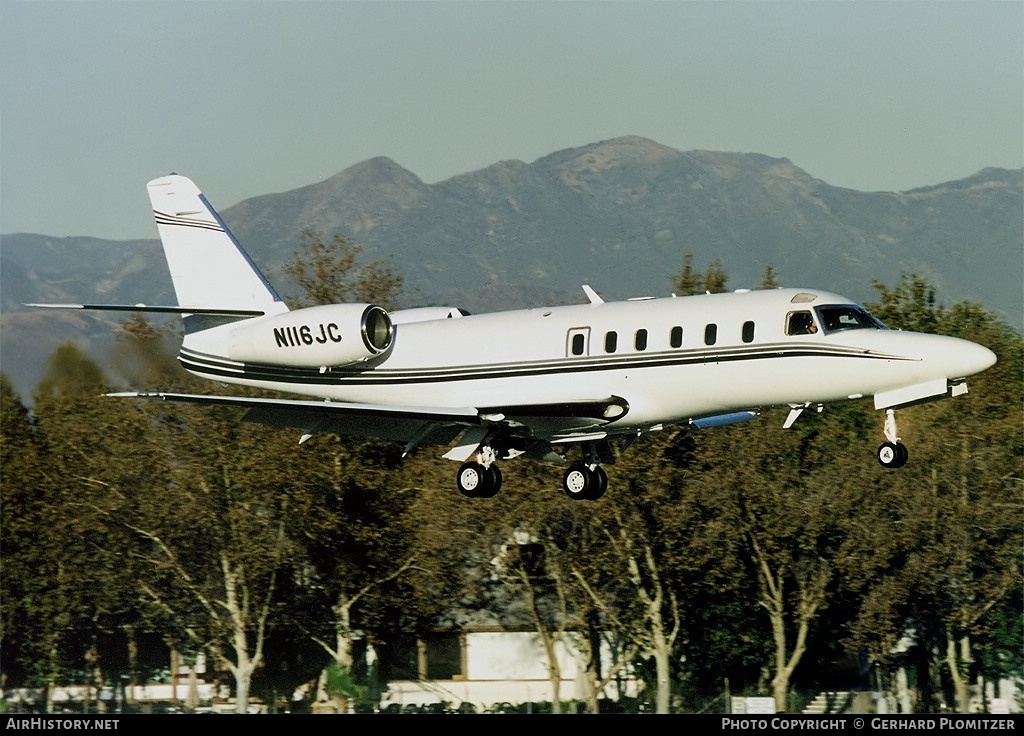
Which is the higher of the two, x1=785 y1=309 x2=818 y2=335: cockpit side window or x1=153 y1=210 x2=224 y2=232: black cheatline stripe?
x1=153 y1=210 x2=224 y2=232: black cheatline stripe

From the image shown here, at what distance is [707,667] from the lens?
49500 millimetres

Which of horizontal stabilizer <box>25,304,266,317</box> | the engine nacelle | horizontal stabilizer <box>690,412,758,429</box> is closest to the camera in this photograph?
horizontal stabilizer <box>690,412,758,429</box>

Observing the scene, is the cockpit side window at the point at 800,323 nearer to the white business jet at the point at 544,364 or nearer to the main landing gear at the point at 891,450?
the white business jet at the point at 544,364

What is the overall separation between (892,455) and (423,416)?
7994 mm

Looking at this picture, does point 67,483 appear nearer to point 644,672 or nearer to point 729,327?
point 644,672

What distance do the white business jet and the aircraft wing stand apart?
38 millimetres

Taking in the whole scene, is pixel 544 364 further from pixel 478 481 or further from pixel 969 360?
pixel 969 360

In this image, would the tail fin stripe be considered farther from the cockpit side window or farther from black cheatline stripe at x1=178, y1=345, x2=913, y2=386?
the cockpit side window

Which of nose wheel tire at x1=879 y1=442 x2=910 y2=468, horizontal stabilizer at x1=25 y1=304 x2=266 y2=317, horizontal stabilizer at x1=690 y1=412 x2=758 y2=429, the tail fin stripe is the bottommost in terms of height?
nose wheel tire at x1=879 y1=442 x2=910 y2=468

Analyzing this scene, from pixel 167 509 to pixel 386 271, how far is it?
434 inches

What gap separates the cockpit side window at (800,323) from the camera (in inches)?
912

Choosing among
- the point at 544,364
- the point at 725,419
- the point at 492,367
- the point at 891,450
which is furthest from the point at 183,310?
the point at 891,450

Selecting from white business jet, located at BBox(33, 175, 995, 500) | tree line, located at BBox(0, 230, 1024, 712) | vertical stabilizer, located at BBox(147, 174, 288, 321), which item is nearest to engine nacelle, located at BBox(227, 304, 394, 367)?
white business jet, located at BBox(33, 175, 995, 500)

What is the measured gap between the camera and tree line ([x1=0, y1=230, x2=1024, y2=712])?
44.4 metres
